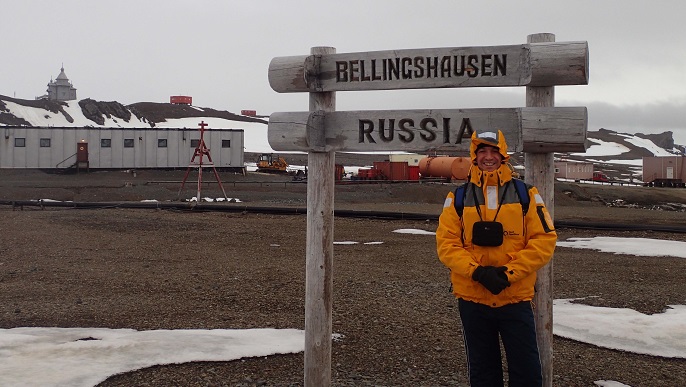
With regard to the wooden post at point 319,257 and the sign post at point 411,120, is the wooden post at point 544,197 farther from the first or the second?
the wooden post at point 319,257

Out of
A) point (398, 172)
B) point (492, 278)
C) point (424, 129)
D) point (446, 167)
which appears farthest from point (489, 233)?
point (398, 172)

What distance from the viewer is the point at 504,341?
13.8ft

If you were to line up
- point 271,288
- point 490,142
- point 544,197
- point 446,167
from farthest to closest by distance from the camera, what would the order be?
point 446,167 → point 271,288 → point 544,197 → point 490,142

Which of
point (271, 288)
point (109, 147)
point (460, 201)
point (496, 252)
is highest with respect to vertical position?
point (109, 147)

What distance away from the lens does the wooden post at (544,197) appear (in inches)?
180

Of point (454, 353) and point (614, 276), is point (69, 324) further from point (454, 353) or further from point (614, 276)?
point (614, 276)

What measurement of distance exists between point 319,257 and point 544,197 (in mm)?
1749

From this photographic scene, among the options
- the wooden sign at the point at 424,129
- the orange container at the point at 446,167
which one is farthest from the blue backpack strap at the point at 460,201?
the orange container at the point at 446,167

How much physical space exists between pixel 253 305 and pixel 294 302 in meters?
0.59

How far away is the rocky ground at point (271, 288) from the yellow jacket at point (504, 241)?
1.94m

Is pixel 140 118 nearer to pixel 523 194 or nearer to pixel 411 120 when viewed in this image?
pixel 411 120

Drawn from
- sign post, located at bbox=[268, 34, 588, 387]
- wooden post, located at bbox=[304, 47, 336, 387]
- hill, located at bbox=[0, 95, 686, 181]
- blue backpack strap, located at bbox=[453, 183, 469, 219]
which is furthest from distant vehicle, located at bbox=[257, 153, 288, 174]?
blue backpack strap, located at bbox=[453, 183, 469, 219]

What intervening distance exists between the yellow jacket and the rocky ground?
194cm

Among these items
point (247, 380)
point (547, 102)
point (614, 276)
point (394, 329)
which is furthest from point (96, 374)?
point (614, 276)
